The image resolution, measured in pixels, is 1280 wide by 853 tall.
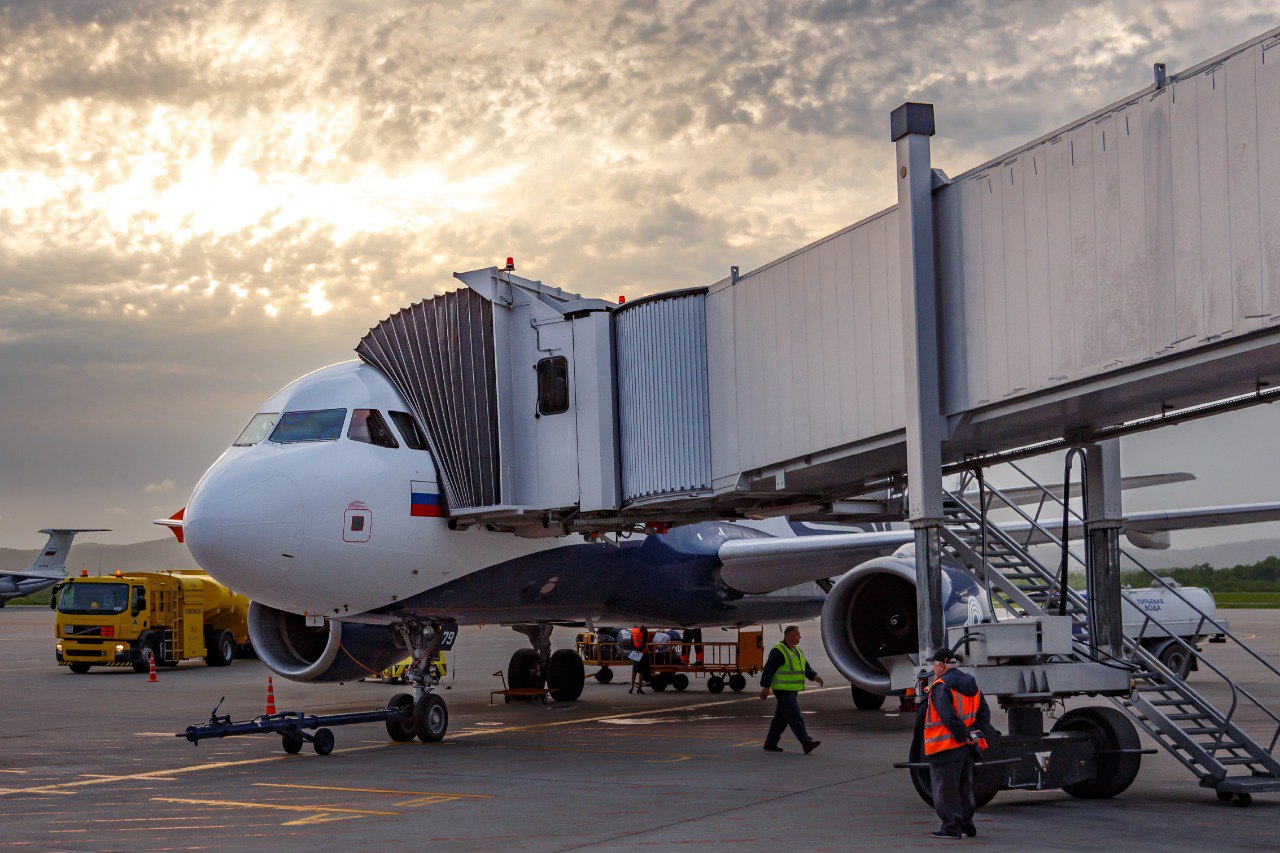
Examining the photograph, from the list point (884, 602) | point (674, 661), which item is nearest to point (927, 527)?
point (884, 602)

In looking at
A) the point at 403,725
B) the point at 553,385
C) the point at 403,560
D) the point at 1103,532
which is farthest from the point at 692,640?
the point at 1103,532

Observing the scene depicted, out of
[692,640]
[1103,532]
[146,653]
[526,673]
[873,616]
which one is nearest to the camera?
[1103,532]

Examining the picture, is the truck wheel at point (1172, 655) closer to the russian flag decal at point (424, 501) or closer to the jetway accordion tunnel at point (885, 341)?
the jetway accordion tunnel at point (885, 341)

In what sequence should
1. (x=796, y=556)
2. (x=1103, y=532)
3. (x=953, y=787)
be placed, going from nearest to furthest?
1. (x=953, y=787)
2. (x=1103, y=532)
3. (x=796, y=556)

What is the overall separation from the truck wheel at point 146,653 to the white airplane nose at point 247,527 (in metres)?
20.2

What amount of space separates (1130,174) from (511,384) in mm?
8319

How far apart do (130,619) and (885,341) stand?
26905 millimetres

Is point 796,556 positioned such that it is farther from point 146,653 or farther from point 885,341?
point 146,653

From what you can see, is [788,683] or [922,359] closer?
[922,359]

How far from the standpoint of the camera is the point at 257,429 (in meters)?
15.7

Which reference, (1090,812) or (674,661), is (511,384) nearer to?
(1090,812)

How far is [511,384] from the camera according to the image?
623 inches

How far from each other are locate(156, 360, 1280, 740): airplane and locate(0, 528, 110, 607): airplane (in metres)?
55.6

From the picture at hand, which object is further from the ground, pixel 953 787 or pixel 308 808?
pixel 953 787
